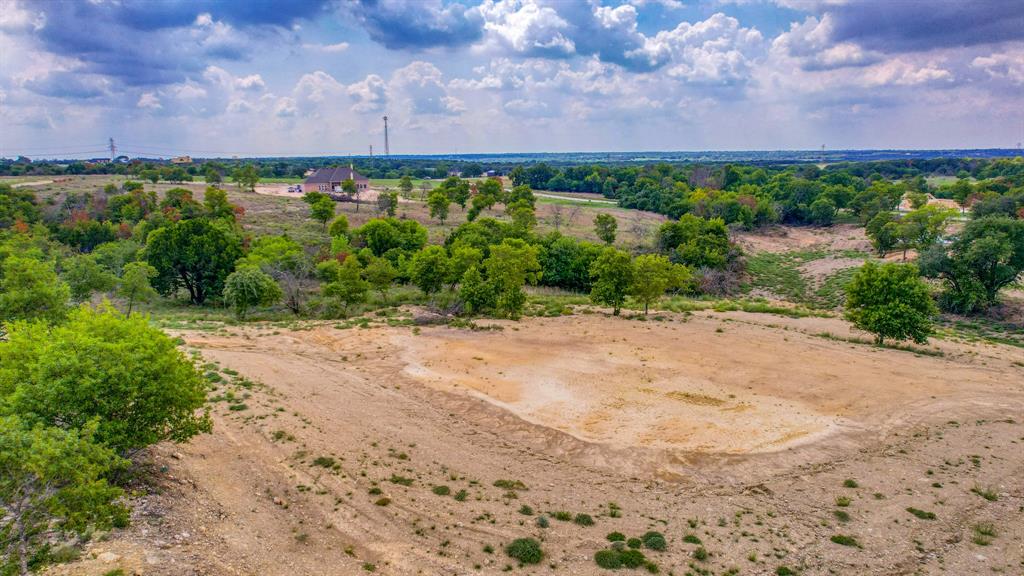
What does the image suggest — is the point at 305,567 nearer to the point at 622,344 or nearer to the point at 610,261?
the point at 622,344

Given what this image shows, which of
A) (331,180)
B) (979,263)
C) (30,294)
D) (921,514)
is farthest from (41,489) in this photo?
(331,180)

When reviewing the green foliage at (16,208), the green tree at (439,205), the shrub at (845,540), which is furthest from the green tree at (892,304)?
the green foliage at (16,208)

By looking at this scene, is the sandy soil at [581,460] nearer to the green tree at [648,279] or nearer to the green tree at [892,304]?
the green tree at [892,304]

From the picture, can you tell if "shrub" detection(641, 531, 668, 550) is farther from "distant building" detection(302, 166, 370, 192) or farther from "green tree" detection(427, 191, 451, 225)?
"distant building" detection(302, 166, 370, 192)

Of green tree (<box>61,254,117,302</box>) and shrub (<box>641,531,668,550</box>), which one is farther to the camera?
green tree (<box>61,254,117,302</box>)

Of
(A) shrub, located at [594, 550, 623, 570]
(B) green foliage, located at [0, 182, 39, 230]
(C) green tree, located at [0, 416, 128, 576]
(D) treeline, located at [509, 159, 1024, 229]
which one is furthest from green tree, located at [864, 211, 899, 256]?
(B) green foliage, located at [0, 182, 39, 230]
